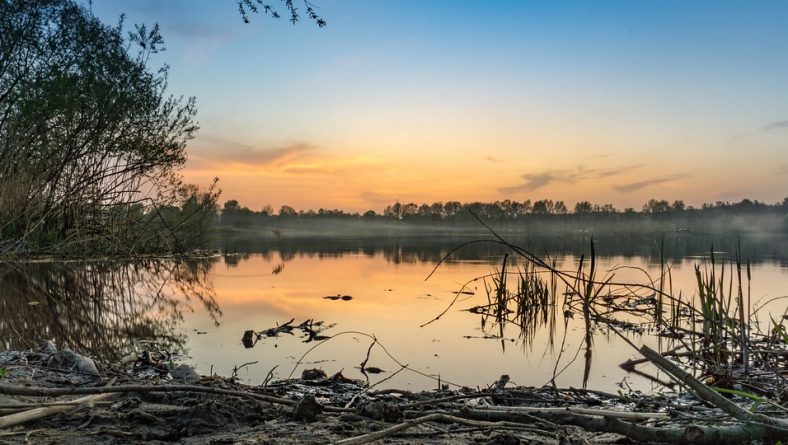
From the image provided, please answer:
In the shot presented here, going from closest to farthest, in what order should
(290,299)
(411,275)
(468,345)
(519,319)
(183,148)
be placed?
(468,345) < (519,319) < (290,299) < (411,275) < (183,148)

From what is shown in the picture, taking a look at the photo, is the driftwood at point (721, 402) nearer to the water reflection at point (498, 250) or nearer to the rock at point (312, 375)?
the rock at point (312, 375)

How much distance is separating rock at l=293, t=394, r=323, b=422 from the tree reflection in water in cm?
359

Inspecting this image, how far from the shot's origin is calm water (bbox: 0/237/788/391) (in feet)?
19.1

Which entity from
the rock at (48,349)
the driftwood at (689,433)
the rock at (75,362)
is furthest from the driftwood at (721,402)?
the rock at (48,349)

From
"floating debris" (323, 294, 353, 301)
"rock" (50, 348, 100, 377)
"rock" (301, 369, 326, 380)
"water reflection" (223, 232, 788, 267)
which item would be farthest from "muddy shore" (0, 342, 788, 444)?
"water reflection" (223, 232, 788, 267)

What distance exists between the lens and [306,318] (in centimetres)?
882

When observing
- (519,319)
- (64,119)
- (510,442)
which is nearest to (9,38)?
(64,119)

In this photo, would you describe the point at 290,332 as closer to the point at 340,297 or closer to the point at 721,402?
the point at 340,297

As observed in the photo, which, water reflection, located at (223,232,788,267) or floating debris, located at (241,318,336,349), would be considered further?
water reflection, located at (223,232,788,267)

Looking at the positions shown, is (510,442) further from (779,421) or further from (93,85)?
(93,85)

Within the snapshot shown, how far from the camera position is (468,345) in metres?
7.01

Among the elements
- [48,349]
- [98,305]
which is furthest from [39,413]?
[98,305]

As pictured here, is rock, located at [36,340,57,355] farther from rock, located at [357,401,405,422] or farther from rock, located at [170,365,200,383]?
rock, located at [357,401,405,422]

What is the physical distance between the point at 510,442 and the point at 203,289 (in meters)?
11.0
